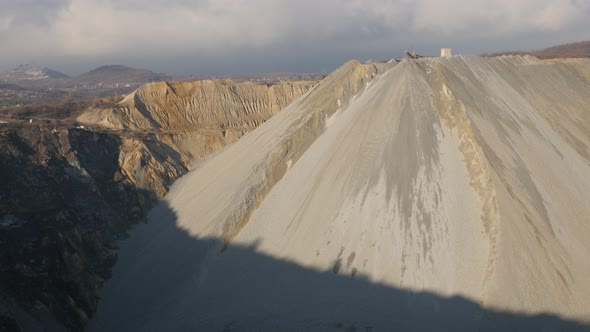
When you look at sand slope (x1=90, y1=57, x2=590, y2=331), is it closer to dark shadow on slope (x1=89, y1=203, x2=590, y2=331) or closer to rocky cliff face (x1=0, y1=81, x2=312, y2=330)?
dark shadow on slope (x1=89, y1=203, x2=590, y2=331)

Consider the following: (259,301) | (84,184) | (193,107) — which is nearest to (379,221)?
(259,301)

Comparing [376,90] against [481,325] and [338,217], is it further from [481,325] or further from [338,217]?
[481,325]

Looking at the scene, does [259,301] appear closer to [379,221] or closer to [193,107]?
[379,221]

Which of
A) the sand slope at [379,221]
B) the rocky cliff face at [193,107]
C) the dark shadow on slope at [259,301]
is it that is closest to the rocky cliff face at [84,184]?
the rocky cliff face at [193,107]

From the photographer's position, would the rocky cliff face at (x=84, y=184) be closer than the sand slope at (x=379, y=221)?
No

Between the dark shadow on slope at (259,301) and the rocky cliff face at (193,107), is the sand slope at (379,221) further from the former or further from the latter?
the rocky cliff face at (193,107)

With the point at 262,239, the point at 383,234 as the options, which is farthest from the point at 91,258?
the point at 383,234

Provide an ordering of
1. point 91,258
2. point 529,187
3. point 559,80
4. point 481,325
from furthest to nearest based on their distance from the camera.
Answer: point 559,80 → point 91,258 → point 529,187 → point 481,325
